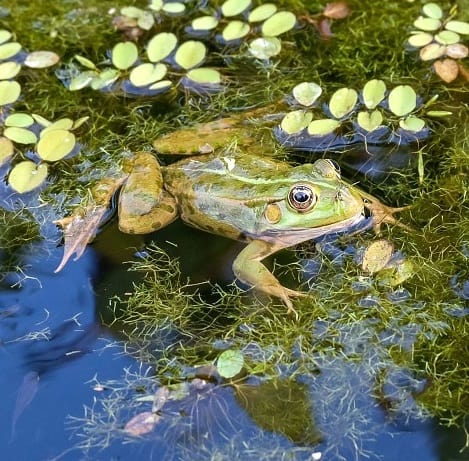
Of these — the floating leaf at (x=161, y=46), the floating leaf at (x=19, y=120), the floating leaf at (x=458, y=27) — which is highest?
the floating leaf at (x=458, y=27)

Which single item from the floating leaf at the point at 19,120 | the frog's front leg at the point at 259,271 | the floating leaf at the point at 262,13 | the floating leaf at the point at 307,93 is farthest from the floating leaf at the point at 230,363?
the floating leaf at the point at 262,13

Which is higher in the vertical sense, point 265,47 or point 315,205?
point 265,47

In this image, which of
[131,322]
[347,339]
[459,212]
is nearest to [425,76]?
[459,212]

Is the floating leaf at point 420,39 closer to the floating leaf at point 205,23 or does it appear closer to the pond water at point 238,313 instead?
the pond water at point 238,313

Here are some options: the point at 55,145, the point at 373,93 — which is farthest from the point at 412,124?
the point at 55,145

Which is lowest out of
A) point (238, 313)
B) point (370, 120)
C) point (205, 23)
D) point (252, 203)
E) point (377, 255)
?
point (238, 313)

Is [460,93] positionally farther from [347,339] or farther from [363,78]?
[347,339]

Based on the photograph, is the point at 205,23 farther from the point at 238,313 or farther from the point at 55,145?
the point at 238,313

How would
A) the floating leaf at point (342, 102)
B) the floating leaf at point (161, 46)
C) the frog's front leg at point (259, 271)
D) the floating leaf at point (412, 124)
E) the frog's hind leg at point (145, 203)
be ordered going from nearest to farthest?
the frog's front leg at point (259, 271) < the frog's hind leg at point (145, 203) < the floating leaf at point (412, 124) < the floating leaf at point (342, 102) < the floating leaf at point (161, 46)
